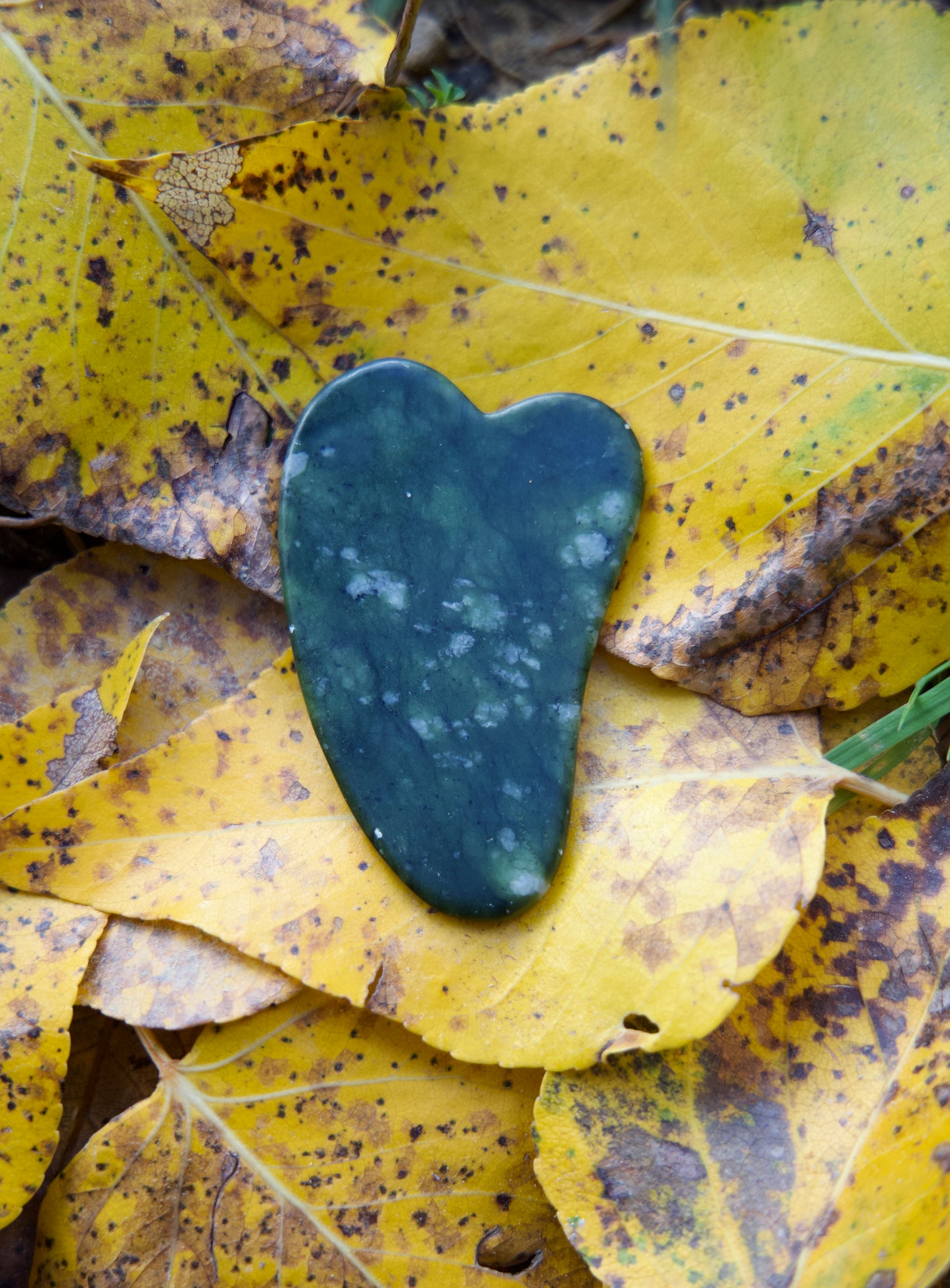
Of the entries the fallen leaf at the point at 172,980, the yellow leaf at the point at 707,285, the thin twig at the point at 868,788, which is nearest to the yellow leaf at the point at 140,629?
the fallen leaf at the point at 172,980

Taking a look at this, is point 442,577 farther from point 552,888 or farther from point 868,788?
point 868,788

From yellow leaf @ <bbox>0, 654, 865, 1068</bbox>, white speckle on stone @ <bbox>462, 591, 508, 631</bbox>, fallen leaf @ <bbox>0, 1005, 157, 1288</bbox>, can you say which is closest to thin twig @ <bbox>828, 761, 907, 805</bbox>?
yellow leaf @ <bbox>0, 654, 865, 1068</bbox>

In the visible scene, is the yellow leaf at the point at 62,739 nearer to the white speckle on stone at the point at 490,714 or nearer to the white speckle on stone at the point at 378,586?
the white speckle on stone at the point at 378,586

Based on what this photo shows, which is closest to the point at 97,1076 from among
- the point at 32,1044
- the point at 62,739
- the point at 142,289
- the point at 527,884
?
the point at 32,1044

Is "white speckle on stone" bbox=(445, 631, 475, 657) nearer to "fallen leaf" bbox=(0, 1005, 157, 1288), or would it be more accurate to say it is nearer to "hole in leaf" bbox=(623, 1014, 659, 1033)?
"hole in leaf" bbox=(623, 1014, 659, 1033)

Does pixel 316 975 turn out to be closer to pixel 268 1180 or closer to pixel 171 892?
pixel 171 892
